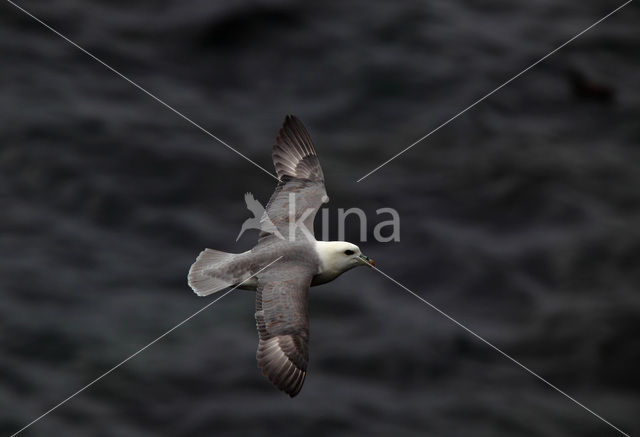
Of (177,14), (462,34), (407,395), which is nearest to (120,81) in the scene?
(177,14)

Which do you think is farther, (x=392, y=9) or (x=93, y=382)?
(x=392, y=9)

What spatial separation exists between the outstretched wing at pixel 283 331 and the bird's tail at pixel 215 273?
452 mm

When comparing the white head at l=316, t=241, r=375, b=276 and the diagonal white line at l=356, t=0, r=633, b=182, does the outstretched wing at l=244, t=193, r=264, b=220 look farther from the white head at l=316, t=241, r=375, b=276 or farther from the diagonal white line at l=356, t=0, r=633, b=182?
the diagonal white line at l=356, t=0, r=633, b=182

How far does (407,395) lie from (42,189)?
341 inches

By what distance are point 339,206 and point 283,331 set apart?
1061 cm

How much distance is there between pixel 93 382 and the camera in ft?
60.6

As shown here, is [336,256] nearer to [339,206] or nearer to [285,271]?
[285,271]

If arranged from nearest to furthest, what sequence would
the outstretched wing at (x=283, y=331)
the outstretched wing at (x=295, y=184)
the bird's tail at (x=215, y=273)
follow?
the outstretched wing at (x=283, y=331) < the bird's tail at (x=215, y=273) < the outstretched wing at (x=295, y=184)

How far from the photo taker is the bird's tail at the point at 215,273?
1080 cm

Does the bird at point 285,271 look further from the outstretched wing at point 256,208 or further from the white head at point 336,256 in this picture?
the outstretched wing at point 256,208

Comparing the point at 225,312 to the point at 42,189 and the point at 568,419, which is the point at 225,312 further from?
the point at 568,419

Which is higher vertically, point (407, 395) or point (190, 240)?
point (190, 240)

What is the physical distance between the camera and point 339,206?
20734mm

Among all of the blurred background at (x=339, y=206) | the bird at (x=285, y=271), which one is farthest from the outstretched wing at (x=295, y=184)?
the blurred background at (x=339, y=206)
